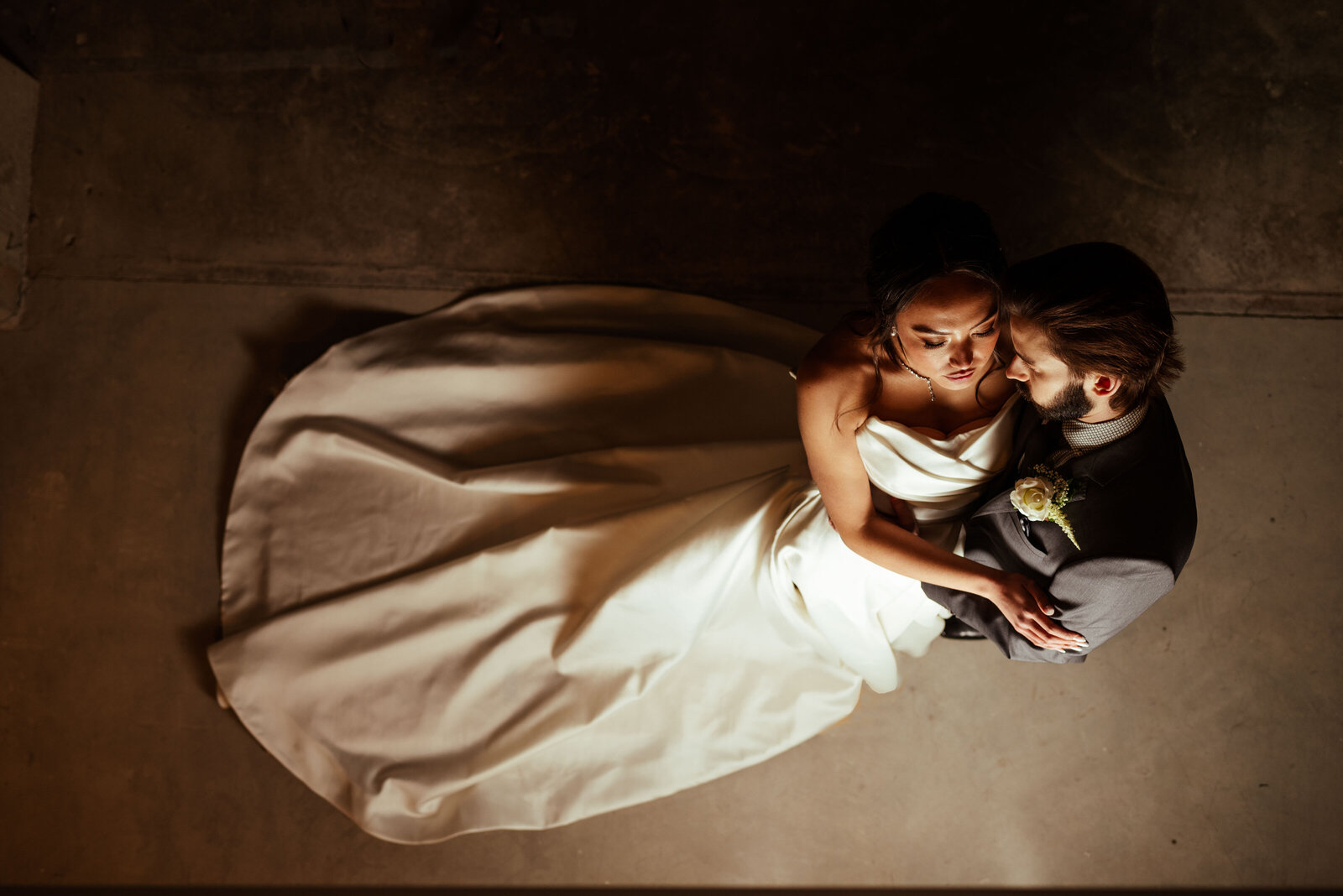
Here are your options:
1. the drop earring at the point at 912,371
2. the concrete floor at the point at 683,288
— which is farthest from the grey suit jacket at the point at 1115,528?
the concrete floor at the point at 683,288

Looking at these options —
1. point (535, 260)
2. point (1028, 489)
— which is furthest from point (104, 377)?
point (1028, 489)

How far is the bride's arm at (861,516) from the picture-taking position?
1.84 metres

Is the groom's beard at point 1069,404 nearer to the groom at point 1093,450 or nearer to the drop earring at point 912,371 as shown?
the groom at point 1093,450

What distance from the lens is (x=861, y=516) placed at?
6.57 ft

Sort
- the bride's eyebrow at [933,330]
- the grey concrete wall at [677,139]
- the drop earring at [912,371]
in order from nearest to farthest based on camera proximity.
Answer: the bride's eyebrow at [933,330] → the drop earring at [912,371] → the grey concrete wall at [677,139]

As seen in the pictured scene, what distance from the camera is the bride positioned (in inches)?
96.2

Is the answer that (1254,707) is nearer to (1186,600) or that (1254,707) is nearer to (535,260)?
(1186,600)

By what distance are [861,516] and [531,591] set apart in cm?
115

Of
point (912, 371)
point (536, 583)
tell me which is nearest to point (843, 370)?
point (912, 371)

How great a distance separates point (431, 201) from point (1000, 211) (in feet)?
7.55

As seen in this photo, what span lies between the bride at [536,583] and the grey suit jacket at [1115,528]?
42 centimetres

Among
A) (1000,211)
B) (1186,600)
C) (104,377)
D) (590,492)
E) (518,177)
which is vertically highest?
(518,177)

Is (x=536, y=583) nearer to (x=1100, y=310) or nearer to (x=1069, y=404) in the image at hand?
(x=1069, y=404)

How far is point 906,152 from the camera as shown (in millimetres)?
3025
